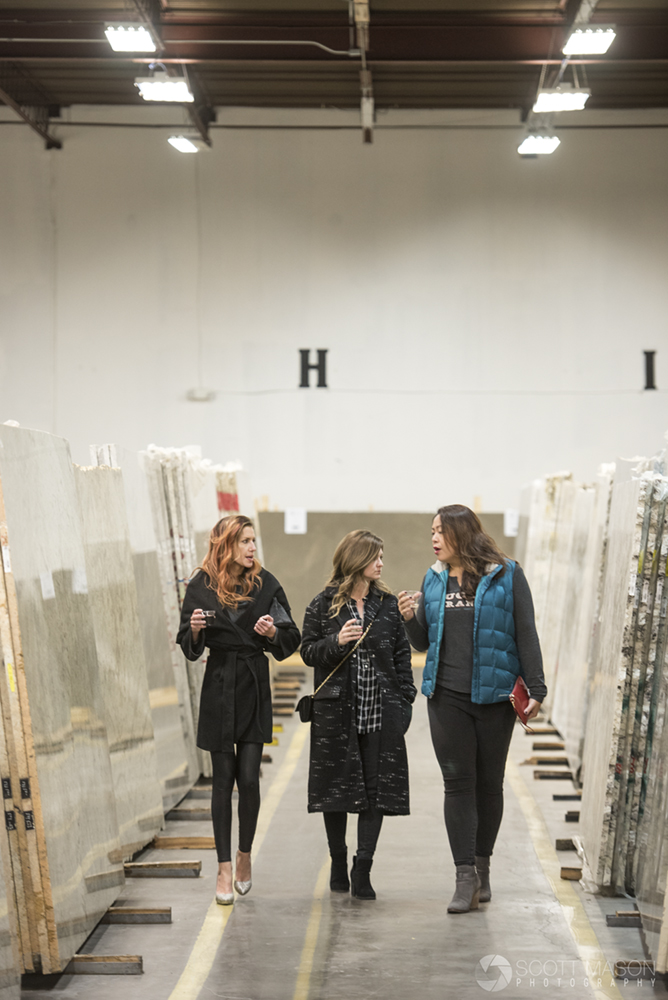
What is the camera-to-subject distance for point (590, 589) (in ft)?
25.1

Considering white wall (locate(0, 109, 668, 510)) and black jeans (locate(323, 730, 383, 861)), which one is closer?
black jeans (locate(323, 730, 383, 861))

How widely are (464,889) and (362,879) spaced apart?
1.78 ft

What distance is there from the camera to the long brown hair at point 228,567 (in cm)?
514

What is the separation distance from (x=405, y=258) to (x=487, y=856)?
11395 mm

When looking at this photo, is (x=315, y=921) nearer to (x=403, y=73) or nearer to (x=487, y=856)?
(x=487, y=856)

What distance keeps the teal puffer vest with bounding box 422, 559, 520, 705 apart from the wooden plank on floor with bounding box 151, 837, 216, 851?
1.99m

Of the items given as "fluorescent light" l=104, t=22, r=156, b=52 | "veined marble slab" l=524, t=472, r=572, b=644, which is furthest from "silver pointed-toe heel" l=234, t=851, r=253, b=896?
"fluorescent light" l=104, t=22, r=156, b=52

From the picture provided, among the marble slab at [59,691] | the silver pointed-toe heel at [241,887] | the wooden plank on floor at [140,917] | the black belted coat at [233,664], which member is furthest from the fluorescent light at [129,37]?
the wooden plank on floor at [140,917]

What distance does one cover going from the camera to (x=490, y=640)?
471 cm

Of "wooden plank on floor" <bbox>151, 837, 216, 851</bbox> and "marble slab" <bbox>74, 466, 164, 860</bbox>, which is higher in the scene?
"marble slab" <bbox>74, 466, 164, 860</bbox>

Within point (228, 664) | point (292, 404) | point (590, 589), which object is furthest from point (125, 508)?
point (292, 404)

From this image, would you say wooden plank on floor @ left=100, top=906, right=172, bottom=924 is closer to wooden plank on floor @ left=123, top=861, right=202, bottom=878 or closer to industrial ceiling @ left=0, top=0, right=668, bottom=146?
wooden plank on floor @ left=123, top=861, right=202, bottom=878

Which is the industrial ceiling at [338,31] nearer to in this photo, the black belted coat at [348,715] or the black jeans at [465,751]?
the black belted coat at [348,715]

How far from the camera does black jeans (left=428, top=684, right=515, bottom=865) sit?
15.5 feet
